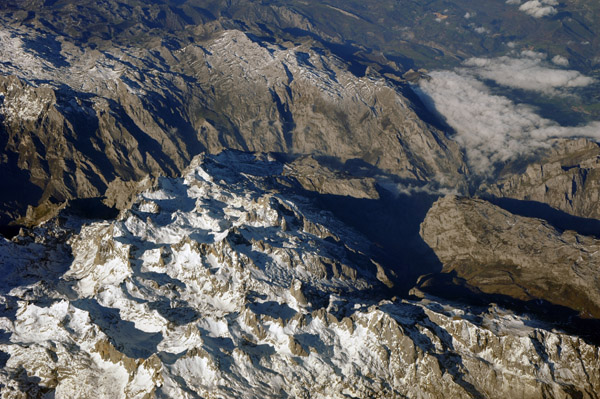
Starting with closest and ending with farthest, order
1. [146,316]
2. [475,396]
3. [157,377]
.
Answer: [157,377] < [475,396] < [146,316]

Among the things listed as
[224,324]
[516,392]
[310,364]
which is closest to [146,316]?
[224,324]

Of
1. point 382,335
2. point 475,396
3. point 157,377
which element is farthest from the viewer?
point 382,335

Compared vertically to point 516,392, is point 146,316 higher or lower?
lower

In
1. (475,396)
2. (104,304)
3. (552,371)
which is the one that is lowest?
(104,304)

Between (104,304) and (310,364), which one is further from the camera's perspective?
(104,304)

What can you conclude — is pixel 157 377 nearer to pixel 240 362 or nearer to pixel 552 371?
pixel 240 362

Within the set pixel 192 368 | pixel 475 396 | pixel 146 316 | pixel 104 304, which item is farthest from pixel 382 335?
pixel 104 304

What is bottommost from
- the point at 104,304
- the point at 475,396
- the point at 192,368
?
the point at 104,304

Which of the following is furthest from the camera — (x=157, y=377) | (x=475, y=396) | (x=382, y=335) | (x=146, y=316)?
(x=146, y=316)

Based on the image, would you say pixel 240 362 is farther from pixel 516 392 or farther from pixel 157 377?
pixel 516 392
